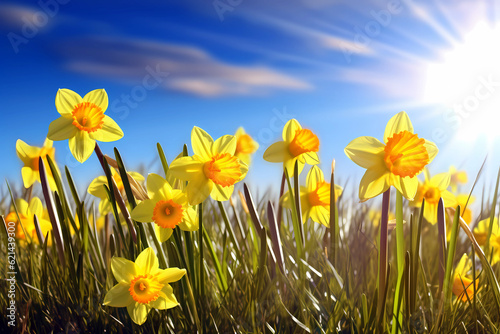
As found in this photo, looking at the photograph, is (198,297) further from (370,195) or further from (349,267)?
(370,195)

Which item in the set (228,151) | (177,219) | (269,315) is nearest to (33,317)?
(177,219)

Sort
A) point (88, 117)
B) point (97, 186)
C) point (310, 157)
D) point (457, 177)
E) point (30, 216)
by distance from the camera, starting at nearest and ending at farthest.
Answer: point (88, 117) → point (97, 186) → point (310, 157) → point (30, 216) → point (457, 177)

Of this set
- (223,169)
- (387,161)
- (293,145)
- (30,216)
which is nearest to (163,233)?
(223,169)

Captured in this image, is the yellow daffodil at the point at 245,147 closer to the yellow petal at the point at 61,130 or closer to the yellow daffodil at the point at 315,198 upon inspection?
the yellow daffodil at the point at 315,198

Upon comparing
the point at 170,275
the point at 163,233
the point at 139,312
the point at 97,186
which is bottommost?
the point at 139,312

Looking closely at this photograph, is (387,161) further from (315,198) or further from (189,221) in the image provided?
Answer: (189,221)

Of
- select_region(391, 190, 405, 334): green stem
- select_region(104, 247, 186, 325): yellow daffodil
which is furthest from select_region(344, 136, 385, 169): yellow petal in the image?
select_region(104, 247, 186, 325): yellow daffodil

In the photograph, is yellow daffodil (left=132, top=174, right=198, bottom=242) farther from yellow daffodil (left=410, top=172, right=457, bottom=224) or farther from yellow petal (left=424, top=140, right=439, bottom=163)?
yellow daffodil (left=410, top=172, right=457, bottom=224)
